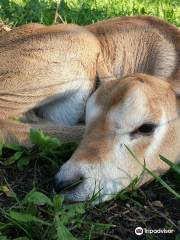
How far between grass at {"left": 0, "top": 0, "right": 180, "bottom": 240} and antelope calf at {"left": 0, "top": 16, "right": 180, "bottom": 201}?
0.43ft

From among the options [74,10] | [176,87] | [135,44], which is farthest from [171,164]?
[74,10]

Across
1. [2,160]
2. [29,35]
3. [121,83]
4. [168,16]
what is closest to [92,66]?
[29,35]

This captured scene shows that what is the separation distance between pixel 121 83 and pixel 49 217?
1.29 m

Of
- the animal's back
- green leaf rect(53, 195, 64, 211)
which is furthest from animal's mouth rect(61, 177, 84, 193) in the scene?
the animal's back

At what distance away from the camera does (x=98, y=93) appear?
15.2 feet

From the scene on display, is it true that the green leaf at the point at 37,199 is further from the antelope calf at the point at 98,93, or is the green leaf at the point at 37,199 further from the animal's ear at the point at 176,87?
the animal's ear at the point at 176,87

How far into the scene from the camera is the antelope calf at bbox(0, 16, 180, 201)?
4.17 m

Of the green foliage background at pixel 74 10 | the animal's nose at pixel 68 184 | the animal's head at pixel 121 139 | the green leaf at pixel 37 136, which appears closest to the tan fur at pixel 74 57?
the green leaf at pixel 37 136

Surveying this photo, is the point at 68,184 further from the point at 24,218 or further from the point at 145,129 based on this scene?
the point at 145,129

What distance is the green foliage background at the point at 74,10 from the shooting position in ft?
26.8

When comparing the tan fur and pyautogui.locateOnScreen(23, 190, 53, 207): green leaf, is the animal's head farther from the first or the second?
the tan fur

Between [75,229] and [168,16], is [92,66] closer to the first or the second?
[75,229]

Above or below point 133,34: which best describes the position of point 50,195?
below

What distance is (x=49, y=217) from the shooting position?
3.88 m
